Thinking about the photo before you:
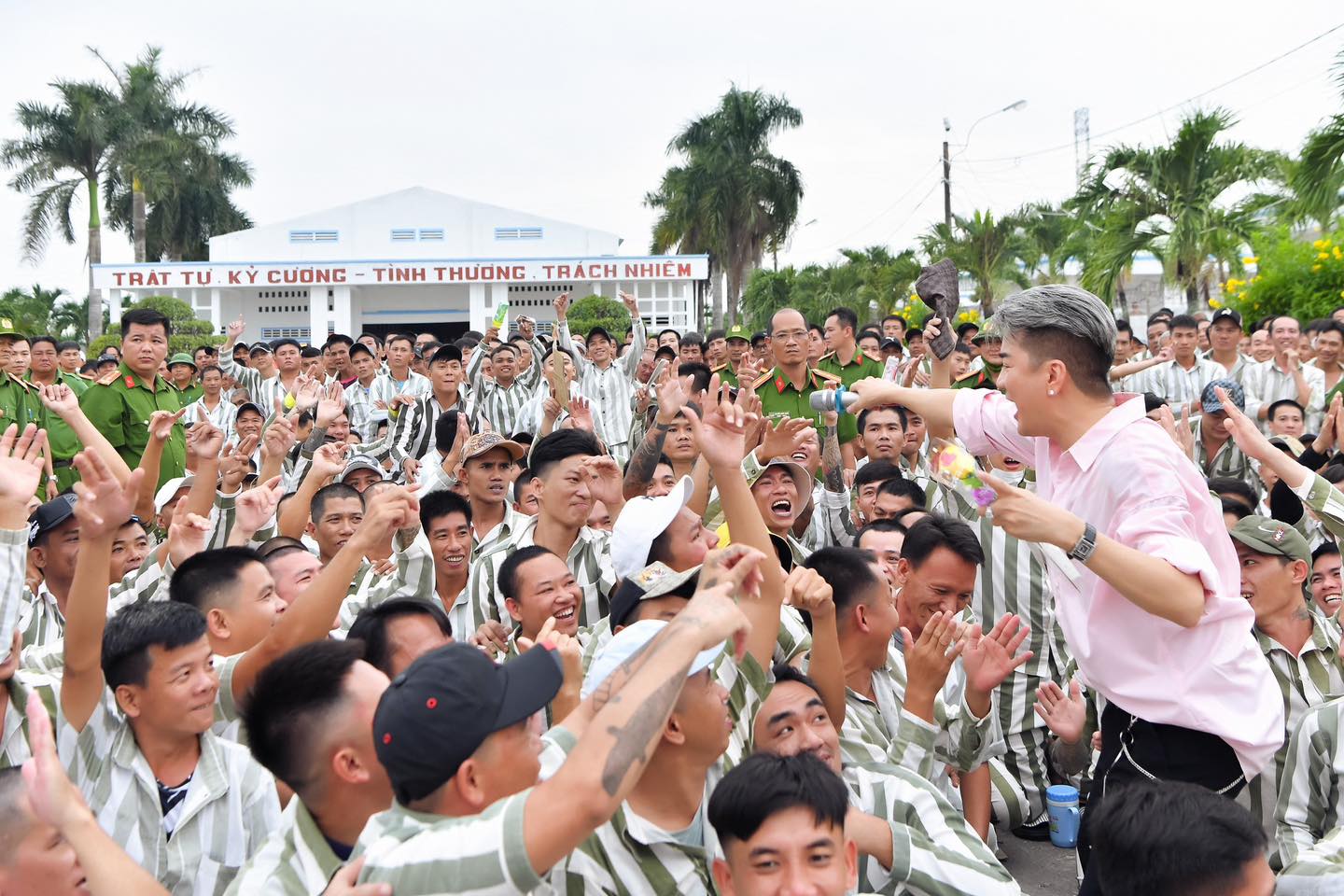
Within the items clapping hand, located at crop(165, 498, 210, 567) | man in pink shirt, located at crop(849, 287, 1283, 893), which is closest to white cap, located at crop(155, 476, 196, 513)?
clapping hand, located at crop(165, 498, 210, 567)

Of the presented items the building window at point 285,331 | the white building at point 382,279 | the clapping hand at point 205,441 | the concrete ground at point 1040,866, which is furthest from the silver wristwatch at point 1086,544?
the building window at point 285,331

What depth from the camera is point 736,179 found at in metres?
35.1

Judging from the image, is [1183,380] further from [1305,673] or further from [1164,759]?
[1164,759]

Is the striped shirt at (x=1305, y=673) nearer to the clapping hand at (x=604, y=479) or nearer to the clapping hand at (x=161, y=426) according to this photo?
the clapping hand at (x=604, y=479)

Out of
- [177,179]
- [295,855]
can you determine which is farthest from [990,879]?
[177,179]

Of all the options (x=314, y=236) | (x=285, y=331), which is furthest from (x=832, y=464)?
(x=314, y=236)

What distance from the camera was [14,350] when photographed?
8430 millimetres

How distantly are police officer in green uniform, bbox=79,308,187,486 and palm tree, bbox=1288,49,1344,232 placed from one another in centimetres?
1117

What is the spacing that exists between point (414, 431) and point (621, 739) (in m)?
6.95

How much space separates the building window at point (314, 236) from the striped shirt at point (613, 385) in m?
28.7

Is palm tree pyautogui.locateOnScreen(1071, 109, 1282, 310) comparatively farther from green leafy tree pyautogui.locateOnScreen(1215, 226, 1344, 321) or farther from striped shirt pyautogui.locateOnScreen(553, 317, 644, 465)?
striped shirt pyautogui.locateOnScreen(553, 317, 644, 465)

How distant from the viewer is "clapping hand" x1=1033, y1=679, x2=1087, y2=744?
3.51 metres

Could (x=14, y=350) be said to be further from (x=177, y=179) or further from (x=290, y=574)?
(x=177, y=179)

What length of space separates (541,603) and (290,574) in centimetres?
95
